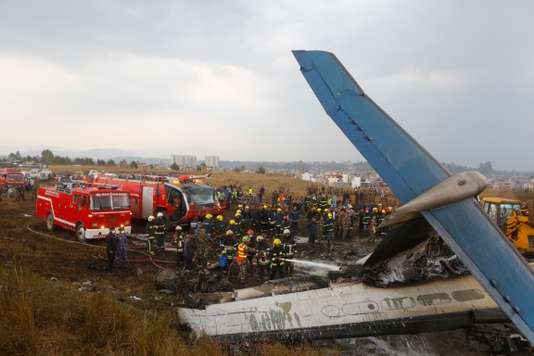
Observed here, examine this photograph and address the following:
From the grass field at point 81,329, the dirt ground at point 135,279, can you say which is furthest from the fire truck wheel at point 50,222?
the grass field at point 81,329

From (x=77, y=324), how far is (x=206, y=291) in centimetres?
361

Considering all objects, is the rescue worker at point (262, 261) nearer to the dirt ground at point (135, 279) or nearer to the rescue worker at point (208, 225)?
the dirt ground at point (135, 279)

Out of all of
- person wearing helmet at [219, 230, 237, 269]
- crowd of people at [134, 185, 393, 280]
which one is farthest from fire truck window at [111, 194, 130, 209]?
person wearing helmet at [219, 230, 237, 269]

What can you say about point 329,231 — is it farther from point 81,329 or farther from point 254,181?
point 254,181

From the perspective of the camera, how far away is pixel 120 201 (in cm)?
1466

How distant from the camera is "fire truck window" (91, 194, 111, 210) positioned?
1410cm

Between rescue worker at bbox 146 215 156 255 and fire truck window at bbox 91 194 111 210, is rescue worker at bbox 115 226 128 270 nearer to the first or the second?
rescue worker at bbox 146 215 156 255

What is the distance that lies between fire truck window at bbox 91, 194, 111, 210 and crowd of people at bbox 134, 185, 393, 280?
1.70m

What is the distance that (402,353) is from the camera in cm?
758

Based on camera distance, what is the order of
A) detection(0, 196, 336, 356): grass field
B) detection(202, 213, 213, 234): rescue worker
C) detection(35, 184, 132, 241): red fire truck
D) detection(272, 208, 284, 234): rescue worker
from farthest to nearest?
detection(272, 208, 284, 234): rescue worker → detection(202, 213, 213, 234): rescue worker → detection(35, 184, 132, 241): red fire truck → detection(0, 196, 336, 356): grass field

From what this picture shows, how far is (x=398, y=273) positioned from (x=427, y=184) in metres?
2.63

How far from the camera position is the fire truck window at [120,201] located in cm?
1452

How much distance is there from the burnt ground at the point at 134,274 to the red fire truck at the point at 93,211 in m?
0.60

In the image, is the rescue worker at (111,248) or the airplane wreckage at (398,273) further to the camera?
the rescue worker at (111,248)
